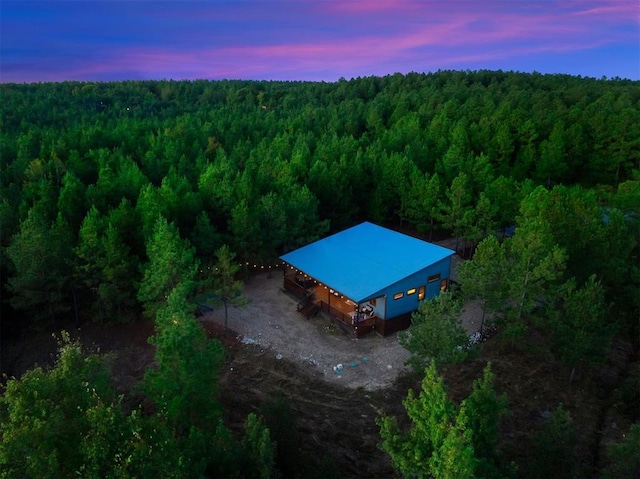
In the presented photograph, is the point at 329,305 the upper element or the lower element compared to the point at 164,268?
lower

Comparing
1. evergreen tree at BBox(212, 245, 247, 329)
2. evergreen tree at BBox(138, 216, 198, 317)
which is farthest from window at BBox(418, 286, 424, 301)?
evergreen tree at BBox(138, 216, 198, 317)

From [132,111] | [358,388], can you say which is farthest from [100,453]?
[132,111]

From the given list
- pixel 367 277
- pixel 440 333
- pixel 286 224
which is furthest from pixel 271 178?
pixel 440 333

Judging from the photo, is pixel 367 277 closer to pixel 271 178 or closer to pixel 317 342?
pixel 317 342

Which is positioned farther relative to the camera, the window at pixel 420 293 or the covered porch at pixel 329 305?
the window at pixel 420 293

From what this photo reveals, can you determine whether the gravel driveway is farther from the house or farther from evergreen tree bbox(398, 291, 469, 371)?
evergreen tree bbox(398, 291, 469, 371)

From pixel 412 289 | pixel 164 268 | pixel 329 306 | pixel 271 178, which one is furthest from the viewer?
pixel 271 178

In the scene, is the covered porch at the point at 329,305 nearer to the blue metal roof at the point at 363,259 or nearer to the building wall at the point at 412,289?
the blue metal roof at the point at 363,259

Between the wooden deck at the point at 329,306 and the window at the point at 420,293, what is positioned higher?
the window at the point at 420,293

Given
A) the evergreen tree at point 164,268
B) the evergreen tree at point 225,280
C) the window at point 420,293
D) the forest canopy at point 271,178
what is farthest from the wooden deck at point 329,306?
the evergreen tree at point 164,268
